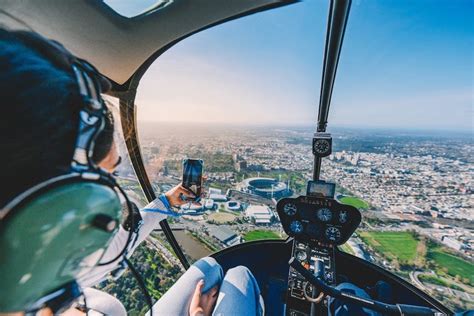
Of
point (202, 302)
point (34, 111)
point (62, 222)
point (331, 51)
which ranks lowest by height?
point (202, 302)

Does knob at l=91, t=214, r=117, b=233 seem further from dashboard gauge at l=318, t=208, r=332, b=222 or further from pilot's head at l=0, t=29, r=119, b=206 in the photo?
dashboard gauge at l=318, t=208, r=332, b=222

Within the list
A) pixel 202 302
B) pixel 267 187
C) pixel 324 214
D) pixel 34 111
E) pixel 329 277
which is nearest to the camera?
pixel 34 111

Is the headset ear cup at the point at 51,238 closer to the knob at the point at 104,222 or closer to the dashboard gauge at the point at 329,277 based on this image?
the knob at the point at 104,222

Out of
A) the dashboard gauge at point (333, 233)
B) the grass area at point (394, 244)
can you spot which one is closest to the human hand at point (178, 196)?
the dashboard gauge at point (333, 233)

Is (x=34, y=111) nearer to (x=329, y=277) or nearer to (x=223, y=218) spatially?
(x=329, y=277)

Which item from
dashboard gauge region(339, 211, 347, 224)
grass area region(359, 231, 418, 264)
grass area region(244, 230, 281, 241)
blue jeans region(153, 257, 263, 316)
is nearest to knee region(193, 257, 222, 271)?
blue jeans region(153, 257, 263, 316)

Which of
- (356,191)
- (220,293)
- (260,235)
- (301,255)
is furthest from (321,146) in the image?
(220,293)

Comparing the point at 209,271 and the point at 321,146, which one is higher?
the point at 321,146
